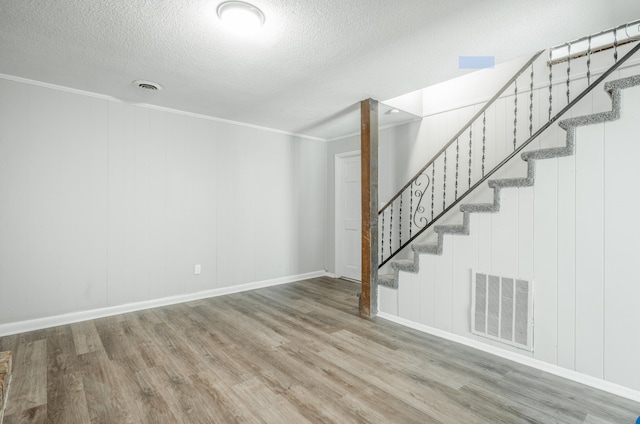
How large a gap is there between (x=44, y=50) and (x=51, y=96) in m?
0.94

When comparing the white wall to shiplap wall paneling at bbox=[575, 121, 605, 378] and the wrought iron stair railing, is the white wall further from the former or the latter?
shiplap wall paneling at bbox=[575, 121, 605, 378]

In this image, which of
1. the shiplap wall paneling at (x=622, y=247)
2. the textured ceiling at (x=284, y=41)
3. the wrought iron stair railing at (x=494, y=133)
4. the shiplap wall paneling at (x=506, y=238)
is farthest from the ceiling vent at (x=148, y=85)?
the shiplap wall paneling at (x=622, y=247)

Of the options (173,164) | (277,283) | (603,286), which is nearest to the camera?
(603,286)

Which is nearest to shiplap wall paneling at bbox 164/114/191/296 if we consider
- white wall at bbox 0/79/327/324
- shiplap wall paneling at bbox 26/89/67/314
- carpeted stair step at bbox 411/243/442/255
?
white wall at bbox 0/79/327/324

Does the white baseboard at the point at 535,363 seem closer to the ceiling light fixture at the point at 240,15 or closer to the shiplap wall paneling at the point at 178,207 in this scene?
the shiplap wall paneling at the point at 178,207

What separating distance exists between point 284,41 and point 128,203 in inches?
105

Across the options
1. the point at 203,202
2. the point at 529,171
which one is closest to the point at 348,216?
the point at 203,202

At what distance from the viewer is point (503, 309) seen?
8.39 ft

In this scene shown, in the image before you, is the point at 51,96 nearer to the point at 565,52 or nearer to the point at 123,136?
the point at 123,136

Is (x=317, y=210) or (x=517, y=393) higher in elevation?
(x=317, y=210)

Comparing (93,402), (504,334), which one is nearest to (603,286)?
(504,334)

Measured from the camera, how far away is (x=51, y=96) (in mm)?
3184

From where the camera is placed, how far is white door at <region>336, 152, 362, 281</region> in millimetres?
5160

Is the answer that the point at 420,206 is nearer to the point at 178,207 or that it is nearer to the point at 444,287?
the point at 444,287
